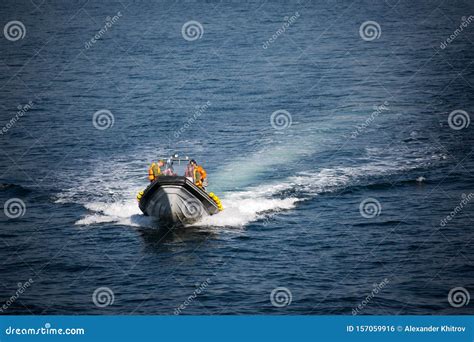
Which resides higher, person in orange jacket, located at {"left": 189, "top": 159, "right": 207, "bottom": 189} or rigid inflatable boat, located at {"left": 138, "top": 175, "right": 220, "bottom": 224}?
person in orange jacket, located at {"left": 189, "top": 159, "right": 207, "bottom": 189}

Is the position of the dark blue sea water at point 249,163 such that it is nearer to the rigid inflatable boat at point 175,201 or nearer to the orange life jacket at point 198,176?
the rigid inflatable boat at point 175,201

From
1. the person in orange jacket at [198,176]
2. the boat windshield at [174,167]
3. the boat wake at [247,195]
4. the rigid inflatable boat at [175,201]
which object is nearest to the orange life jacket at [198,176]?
the person in orange jacket at [198,176]

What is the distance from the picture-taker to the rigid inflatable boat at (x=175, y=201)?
45875 mm

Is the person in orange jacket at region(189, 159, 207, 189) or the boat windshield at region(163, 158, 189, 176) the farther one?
the boat windshield at region(163, 158, 189, 176)

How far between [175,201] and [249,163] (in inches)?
437

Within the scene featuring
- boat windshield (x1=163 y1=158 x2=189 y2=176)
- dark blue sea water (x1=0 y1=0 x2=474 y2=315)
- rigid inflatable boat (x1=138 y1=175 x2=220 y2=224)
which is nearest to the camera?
dark blue sea water (x1=0 y1=0 x2=474 y2=315)

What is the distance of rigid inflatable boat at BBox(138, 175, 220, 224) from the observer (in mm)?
45875

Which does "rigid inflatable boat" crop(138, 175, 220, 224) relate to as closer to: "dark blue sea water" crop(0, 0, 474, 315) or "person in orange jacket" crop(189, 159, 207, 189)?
"dark blue sea water" crop(0, 0, 474, 315)

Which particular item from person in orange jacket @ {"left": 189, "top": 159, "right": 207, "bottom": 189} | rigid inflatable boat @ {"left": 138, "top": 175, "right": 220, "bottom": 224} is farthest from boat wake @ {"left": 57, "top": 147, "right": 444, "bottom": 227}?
person in orange jacket @ {"left": 189, "top": 159, "right": 207, "bottom": 189}

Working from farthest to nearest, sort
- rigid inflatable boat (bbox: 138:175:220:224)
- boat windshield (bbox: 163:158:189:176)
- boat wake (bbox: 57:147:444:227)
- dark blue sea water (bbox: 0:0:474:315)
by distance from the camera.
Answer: boat wake (bbox: 57:147:444:227) < boat windshield (bbox: 163:158:189:176) < rigid inflatable boat (bbox: 138:175:220:224) < dark blue sea water (bbox: 0:0:474:315)

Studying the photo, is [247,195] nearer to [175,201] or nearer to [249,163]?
[249,163]

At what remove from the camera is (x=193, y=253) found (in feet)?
144

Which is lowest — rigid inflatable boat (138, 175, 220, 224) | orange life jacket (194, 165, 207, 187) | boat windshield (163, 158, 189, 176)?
rigid inflatable boat (138, 175, 220, 224)

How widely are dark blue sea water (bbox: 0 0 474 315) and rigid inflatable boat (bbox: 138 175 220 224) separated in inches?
28.1
